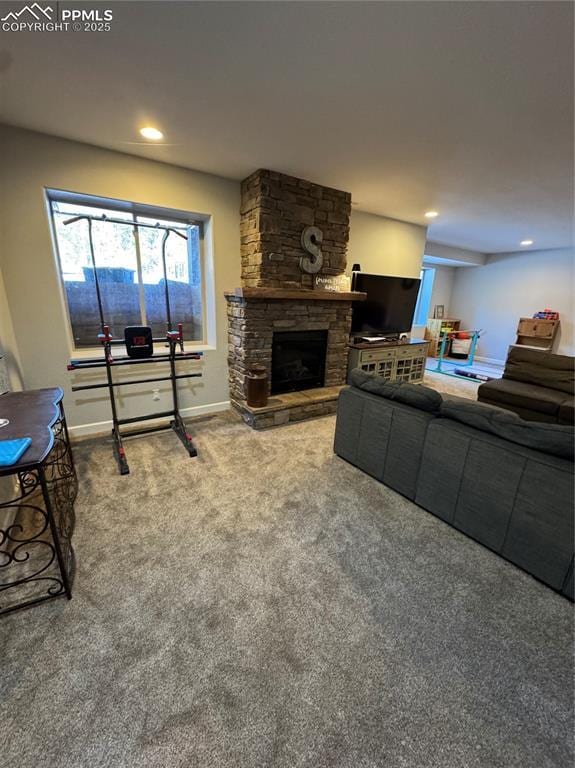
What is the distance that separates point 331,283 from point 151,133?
7.46 feet

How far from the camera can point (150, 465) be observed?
2.71 metres

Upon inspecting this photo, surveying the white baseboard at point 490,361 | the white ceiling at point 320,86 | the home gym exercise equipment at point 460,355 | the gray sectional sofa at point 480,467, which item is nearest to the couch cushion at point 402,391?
the gray sectional sofa at point 480,467

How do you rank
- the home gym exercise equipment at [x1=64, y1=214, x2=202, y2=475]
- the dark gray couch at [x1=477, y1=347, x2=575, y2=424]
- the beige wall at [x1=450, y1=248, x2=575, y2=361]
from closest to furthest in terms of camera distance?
the home gym exercise equipment at [x1=64, y1=214, x2=202, y2=475], the dark gray couch at [x1=477, y1=347, x2=575, y2=424], the beige wall at [x1=450, y1=248, x2=575, y2=361]

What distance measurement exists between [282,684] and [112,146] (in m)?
3.84

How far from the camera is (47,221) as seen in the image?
8.59 ft

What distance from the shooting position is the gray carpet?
1.05 m

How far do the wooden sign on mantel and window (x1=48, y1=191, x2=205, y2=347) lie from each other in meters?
1.39

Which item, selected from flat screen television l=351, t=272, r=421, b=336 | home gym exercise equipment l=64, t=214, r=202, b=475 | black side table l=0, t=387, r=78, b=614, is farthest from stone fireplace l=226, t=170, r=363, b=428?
black side table l=0, t=387, r=78, b=614

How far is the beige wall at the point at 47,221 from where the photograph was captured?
97.9 inches

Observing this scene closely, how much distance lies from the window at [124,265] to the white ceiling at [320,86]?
1.93ft

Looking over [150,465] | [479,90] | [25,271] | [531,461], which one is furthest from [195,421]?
[479,90]

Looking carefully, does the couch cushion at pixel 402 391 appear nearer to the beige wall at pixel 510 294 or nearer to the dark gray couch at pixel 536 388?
the dark gray couch at pixel 536 388

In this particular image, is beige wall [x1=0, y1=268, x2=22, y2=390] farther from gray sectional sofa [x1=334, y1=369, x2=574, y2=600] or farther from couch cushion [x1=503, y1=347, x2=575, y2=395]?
couch cushion [x1=503, y1=347, x2=575, y2=395]

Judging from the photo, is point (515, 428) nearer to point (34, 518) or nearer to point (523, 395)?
point (523, 395)
